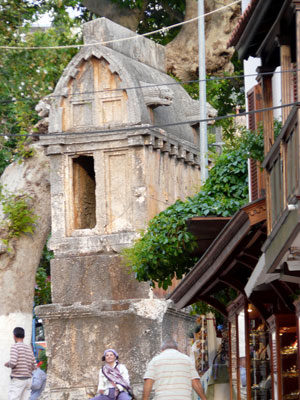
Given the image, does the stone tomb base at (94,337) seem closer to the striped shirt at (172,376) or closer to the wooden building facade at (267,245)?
the wooden building facade at (267,245)

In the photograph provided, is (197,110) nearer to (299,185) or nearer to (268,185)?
(268,185)

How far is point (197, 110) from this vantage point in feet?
95.6

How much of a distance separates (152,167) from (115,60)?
Result: 2480 mm

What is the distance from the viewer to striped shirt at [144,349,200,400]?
13.7 meters

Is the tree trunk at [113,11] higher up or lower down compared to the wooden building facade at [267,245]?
higher up

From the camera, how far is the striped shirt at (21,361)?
18.6m

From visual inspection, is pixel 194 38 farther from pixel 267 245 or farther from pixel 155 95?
pixel 267 245

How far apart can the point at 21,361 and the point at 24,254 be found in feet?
39.8

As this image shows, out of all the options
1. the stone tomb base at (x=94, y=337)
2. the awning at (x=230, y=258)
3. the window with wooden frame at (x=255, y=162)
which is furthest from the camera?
the stone tomb base at (x=94, y=337)

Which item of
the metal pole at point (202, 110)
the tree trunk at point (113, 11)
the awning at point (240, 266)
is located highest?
the tree trunk at point (113, 11)

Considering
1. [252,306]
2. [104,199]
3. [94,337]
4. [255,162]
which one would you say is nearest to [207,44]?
[104,199]

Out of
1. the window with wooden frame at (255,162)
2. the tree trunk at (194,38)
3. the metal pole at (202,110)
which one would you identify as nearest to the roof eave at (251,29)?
the window with wooden frame at (255,162)

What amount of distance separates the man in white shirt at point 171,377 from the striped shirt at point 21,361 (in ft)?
16.8

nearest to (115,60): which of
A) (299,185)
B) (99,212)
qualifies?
(99,212)
